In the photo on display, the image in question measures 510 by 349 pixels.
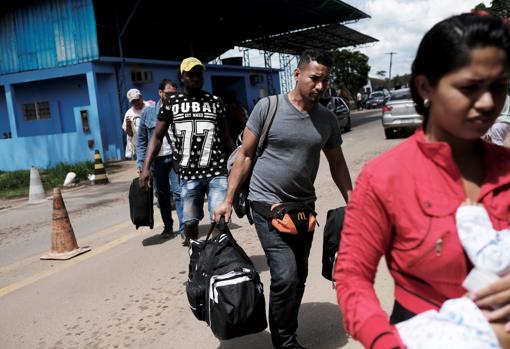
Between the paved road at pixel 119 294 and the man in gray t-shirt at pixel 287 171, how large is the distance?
589 millimetres

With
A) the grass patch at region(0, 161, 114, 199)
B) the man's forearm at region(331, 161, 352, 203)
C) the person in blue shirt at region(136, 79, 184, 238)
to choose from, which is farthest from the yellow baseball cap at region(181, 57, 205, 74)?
the grass patch at region(0, 161, 114, 199)

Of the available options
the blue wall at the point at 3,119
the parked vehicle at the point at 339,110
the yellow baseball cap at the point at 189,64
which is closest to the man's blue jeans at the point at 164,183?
the yellow baseball cap at the point at 189,64

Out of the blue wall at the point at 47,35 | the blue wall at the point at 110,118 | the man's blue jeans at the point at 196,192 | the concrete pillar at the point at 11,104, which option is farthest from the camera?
the concrete pillar at the point at 11,104

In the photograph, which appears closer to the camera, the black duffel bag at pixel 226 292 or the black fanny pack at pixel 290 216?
the black duffel bag at pixel 226 292

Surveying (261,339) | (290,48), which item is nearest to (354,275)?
(261,339)

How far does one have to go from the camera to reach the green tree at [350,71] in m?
48.5

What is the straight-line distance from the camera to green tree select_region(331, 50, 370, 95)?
159ft

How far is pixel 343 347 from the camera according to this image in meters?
3.29

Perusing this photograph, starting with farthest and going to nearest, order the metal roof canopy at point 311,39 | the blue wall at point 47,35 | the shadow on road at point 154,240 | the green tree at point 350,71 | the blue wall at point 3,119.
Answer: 1. the green tree at point 350,71
2. the metal roof canopy at point 311,39
3. the blue wall at point 3,119
4. the blue wall at point 47,35
5. the shadow on road at point 154,240

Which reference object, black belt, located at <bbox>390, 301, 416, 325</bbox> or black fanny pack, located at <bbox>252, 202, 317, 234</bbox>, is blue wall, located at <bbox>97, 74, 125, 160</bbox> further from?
black belt, located at <bbox>390, 301, 416, 325</bbox>

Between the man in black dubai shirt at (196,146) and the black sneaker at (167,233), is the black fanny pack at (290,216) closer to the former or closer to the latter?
the man in black dubai shirt at (196,146)

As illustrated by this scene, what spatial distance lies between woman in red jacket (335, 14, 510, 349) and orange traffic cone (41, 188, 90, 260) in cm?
540

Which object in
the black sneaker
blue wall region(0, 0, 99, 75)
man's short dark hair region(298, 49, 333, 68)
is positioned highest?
blue wall region(0, 0, 99, 75)

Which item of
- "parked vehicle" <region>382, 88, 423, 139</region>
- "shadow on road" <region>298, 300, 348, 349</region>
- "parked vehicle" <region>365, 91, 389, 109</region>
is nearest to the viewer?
"shadow on road" <region>298, 300, 348, 349</region>
